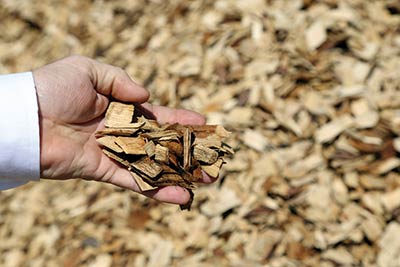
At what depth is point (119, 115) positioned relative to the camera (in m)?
2.02

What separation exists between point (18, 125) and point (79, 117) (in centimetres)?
22

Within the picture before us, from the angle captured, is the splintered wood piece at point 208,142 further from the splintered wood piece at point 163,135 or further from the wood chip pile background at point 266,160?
the wood chip pile background at point 266,160

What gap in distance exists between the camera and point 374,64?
284 cm

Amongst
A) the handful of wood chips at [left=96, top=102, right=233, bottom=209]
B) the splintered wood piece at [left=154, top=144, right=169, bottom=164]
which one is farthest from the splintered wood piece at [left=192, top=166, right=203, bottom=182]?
the splintered wood piece at [left=154, top=144, right=169, bottom=164]

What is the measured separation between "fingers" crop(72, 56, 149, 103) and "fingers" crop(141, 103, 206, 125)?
0.13m

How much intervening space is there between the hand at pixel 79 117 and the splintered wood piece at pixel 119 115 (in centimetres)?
4

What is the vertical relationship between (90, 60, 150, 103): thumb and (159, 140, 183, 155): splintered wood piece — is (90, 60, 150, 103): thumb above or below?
above

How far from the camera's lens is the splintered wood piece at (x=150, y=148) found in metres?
1.95

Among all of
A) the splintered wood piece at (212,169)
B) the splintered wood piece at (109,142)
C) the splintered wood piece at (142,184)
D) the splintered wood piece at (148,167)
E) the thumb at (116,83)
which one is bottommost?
the splintered wood piece at (212,169)

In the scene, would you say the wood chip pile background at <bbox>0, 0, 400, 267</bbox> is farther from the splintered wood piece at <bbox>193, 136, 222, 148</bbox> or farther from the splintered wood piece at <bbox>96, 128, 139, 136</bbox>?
the splintered wood piece at <bbox>96, 128, 139, 136</bbox>

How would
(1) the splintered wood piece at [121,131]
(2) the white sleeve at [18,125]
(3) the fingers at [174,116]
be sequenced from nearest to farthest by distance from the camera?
(2) the white sleeve at [18,125], (1) the splintered wood piece at [121,131], (3) the fingers at [174,116]

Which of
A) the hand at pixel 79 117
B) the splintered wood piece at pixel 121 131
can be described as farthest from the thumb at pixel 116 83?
the splintered wood piece at pixel 121 131

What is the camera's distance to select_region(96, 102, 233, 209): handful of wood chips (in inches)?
76.7

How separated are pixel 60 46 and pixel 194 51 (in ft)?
4.01
